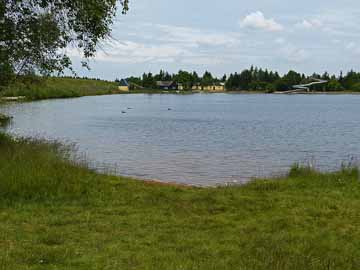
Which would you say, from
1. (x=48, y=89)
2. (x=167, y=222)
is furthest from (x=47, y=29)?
(x=48, y=89)

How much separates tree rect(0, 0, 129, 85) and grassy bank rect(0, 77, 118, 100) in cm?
146

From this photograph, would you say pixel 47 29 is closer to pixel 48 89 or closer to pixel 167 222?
pixel 167 222

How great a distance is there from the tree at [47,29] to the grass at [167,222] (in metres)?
3.23

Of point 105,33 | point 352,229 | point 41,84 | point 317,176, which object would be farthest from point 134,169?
point 352,229

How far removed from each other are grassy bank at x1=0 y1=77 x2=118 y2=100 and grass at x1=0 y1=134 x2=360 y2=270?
409 cm

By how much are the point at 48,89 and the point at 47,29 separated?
3409 inches

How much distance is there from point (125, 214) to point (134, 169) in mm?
10845

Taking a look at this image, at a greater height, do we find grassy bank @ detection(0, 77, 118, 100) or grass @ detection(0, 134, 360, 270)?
grassy bank @ detection(0, 77, 118, 100)

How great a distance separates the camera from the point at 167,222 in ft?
27.2

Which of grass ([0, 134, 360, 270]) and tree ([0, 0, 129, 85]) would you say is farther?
tree ([0, 0, 129, 85])

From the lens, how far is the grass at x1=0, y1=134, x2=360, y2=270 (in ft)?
20.3

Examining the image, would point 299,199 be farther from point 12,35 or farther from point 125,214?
point 12,35

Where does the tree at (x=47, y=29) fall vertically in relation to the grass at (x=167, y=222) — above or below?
above

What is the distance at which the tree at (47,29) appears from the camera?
13422mm
